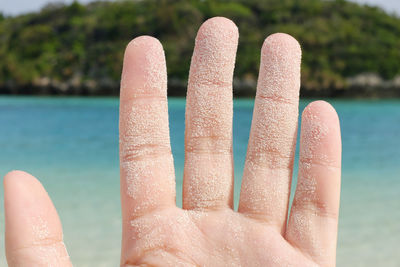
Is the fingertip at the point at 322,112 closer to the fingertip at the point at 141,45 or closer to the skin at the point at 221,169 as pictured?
the skin at the point at 221,169

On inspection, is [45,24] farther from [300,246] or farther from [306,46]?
[300,246]

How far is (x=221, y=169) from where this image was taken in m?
1.60

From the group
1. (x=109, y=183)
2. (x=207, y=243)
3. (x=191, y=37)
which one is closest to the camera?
(x=207, y=243)

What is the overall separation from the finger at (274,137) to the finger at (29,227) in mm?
676

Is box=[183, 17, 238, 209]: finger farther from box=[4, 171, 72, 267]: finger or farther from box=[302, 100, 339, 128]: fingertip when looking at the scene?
box=[4, 171, 72, 267]: finger

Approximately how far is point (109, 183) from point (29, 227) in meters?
6.18

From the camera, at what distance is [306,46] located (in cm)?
4275

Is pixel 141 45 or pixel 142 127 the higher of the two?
pixel 141 45

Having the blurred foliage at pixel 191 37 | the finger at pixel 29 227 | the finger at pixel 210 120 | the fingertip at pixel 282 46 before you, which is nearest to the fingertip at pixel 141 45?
the finger at pixel 210 120

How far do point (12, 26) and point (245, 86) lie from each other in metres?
33.9

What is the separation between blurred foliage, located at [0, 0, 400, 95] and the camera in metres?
41.1

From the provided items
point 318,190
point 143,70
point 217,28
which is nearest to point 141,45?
point 143,70

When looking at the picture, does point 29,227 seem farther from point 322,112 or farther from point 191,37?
point 191,37

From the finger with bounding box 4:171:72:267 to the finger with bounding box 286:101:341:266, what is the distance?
82 centimetres
